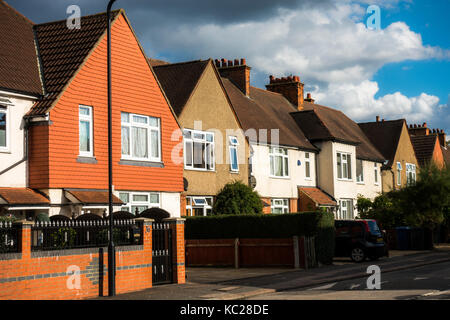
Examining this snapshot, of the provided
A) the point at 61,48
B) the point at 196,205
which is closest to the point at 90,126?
the point at 61,48

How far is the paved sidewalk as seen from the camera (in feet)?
55.2

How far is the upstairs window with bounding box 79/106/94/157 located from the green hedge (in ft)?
18.5

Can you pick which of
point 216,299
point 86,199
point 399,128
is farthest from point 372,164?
point 216,299

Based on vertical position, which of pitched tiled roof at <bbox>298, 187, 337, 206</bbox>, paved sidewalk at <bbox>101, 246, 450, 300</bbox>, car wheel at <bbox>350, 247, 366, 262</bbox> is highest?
pitched tiled roof at <bbox>298, 187, 337, 206</bbox>

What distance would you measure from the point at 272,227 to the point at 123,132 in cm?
655

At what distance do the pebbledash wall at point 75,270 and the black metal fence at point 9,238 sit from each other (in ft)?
0.49

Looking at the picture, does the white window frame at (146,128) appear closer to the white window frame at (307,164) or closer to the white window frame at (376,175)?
the white window frame at (307,164)

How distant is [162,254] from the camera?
19.4 metres

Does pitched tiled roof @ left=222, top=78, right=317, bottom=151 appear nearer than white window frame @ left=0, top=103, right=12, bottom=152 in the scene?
No

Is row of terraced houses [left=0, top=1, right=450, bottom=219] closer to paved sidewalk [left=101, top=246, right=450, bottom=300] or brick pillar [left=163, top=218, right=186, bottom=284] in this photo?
brick pillar [left=163, top=218, right=186, bottom=284]

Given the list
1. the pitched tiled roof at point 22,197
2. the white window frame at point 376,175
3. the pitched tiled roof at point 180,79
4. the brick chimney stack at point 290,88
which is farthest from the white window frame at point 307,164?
the pitched tiled roof at point 22,197

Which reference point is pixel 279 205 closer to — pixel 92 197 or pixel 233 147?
pixel 233 147

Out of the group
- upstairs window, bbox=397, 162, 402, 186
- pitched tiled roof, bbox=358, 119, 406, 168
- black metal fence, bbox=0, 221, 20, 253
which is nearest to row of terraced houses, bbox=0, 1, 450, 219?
black metal fence, bbox=0, 221, 20, 253

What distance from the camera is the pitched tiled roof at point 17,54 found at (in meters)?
22.2
